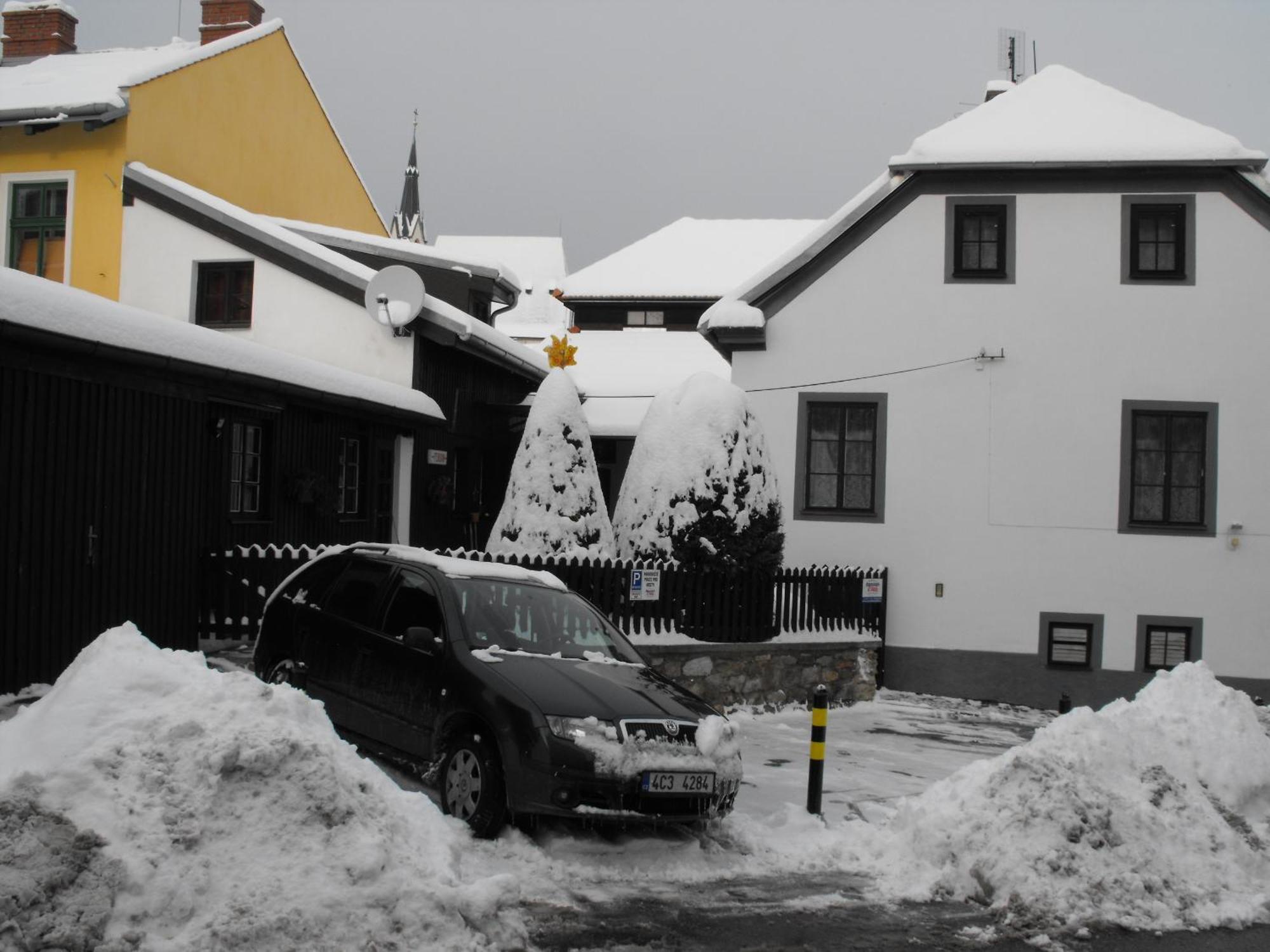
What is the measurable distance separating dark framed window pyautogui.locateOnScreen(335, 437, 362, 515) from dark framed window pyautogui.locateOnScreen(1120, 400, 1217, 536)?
10.2 meters

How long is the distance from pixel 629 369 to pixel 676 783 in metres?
20.9

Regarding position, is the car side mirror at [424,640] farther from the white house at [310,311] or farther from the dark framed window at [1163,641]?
the dark framed window at [1163,641]

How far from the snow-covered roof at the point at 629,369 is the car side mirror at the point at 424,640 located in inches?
598

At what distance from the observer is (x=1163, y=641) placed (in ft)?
52.9

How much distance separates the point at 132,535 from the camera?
11.2 m

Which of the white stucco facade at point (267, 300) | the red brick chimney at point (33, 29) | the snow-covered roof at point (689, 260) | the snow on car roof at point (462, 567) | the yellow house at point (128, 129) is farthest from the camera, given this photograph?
the snow-covered roof at point (689, 260)

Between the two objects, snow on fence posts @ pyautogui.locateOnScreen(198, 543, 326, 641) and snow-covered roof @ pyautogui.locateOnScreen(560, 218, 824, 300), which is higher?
snow-covered roof @ pyautogui.locateOnScreen(560, 218, 824, 300)

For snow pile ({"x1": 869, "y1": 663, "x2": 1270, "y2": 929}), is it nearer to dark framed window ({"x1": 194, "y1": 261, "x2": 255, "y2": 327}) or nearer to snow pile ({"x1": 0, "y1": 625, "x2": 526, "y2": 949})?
snow pile ({"x1": 0, "y1": 625, "x2": 526, "y2": 949})

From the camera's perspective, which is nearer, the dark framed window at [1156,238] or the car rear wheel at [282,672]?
the car rear wheel at [282,672]

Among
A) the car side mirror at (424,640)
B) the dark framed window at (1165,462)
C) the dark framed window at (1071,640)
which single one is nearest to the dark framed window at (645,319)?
the dark framed window at (1165,462)

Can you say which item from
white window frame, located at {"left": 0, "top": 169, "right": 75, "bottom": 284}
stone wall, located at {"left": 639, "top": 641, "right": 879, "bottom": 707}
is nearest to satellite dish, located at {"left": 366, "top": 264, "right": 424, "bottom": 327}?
white window frame, located at {"left": 0, "top": 169, "right": 75, "bottom": 284}

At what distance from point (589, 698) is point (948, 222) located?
36.8ft

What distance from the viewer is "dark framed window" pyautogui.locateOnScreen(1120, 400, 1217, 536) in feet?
53.0

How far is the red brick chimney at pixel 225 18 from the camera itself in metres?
25.4
